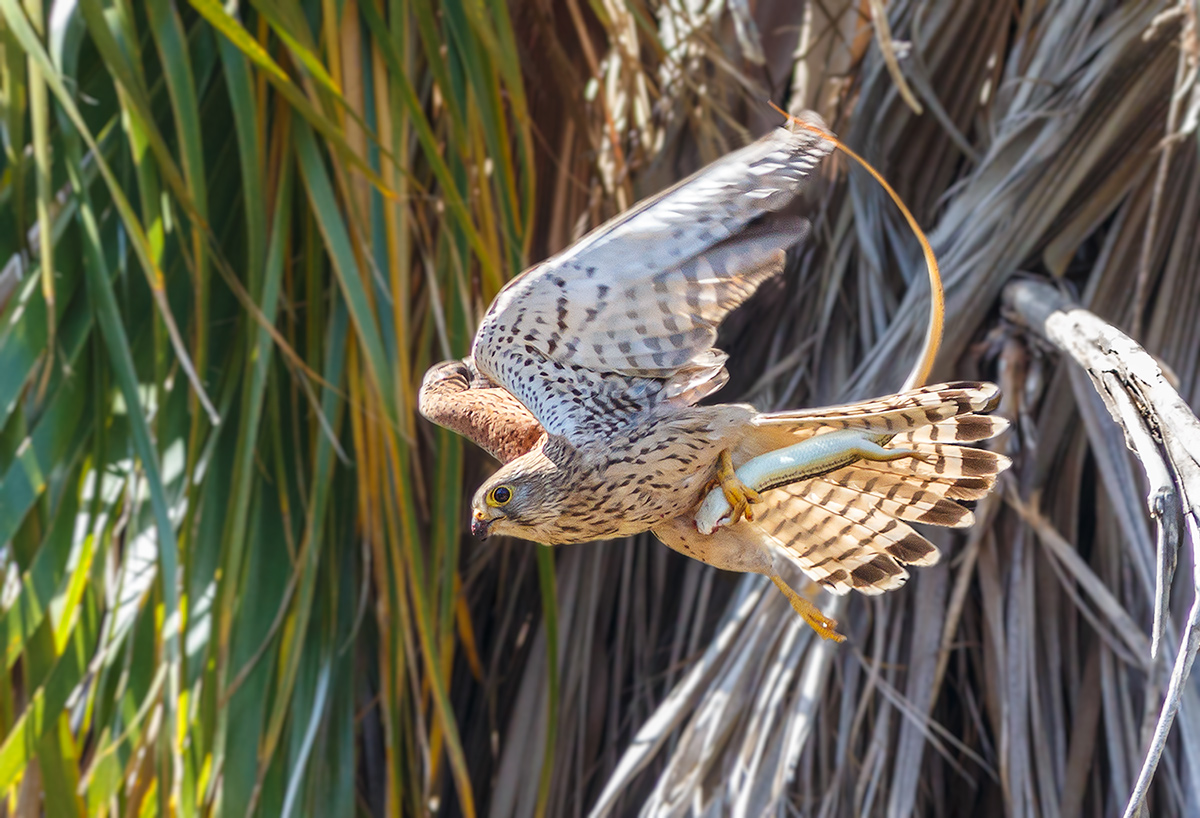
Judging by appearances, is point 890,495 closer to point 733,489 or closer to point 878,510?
point 878,510

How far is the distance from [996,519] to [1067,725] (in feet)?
1.92

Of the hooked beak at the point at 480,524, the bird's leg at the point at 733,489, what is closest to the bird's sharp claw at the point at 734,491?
the bird's leg at the point at 733,489

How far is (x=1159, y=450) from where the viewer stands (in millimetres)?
1412

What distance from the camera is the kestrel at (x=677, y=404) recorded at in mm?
1629

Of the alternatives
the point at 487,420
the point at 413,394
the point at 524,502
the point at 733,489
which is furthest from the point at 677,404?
the point at 413,394

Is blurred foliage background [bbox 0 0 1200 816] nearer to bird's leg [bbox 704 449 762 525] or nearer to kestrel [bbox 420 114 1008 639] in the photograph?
kestrel [bbox 420 114 1008 639]

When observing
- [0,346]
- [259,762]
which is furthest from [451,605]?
[0,346]

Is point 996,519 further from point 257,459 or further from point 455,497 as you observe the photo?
point 257,459

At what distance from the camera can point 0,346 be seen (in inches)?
106

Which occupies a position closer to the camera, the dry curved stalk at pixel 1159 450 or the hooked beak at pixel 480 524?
the dry curved stalk at pixel 1159 450

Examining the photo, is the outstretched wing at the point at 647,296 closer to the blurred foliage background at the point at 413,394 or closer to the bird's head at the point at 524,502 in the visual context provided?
the bird's head at the point at 524,502

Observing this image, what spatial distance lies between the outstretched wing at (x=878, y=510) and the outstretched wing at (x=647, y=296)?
1.02 ft

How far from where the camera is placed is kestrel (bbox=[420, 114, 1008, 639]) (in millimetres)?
1629

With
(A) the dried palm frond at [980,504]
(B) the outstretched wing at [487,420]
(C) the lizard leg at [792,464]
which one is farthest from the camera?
(A) the dried palm frond at [980,504]
